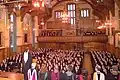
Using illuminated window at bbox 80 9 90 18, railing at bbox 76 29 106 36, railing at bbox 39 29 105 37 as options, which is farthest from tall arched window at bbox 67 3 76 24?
railing at bbox 39 29 105 37

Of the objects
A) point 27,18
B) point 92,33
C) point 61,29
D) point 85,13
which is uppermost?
point 85,13

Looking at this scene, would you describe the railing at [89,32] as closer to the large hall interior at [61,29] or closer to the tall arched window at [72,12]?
the large hall interior at [61,29]

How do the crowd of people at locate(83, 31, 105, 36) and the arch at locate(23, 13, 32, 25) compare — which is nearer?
the arch at locate(23, 13, 32, 25)

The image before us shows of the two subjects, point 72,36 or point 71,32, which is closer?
point 72,36

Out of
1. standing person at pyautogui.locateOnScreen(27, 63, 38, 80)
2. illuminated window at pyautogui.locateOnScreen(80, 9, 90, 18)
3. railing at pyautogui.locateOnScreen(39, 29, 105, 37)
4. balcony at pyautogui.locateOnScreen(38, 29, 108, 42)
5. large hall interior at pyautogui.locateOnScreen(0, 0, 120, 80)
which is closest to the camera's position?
standing person at pyautogui.locateOnScreen(27, 63, 38, 80)

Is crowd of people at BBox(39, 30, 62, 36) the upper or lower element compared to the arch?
lower

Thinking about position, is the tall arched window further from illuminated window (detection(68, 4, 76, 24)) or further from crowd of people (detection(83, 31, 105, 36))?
crowd of people (detection(83, 31, 105, 36))

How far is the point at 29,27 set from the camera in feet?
107

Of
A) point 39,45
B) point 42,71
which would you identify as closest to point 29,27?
point 39,45

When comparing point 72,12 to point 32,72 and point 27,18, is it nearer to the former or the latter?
point 27,18

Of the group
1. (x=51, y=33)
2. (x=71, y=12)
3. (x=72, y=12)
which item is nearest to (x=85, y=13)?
(x=72, y=12)

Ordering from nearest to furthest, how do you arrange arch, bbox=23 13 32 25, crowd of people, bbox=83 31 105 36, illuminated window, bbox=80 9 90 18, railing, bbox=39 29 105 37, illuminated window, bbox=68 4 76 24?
arch, bbox=23 13 32 25, crowd of people, bbox=83 31 105 36, railing, bbox=39 29 105 37, illuminated window, bbox=80 9 90 18, illuminated window, bbox=68 4 76 24

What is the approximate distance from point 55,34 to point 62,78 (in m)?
26.9

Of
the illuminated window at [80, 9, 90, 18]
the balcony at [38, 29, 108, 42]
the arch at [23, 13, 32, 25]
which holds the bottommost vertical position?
the balcony at [38, 29, 108, 42]
